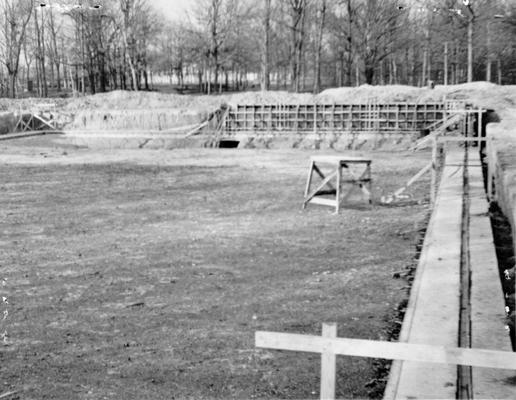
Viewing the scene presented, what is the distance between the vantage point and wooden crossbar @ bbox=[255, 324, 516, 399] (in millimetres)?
3314

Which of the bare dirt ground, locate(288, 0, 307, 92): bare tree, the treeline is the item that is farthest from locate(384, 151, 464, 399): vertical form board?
locate(288, 0, 307, 92): bare tree

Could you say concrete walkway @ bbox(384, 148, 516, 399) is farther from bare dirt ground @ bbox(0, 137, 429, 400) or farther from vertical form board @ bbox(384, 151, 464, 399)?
bare dirt ground @ bbox(0, 137, 429, 400)

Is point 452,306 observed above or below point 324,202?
above

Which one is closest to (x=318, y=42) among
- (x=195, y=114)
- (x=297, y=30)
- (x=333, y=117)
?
(x=297, y=30)

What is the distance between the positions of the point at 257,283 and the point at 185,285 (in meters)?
1.04

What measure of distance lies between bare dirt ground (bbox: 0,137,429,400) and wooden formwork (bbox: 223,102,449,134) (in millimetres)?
18252

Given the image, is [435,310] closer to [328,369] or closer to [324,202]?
[328,369]

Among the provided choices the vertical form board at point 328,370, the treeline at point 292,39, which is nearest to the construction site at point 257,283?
the vertical form board at point 328,370

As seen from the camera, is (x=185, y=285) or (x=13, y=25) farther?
(x=13, y=25)

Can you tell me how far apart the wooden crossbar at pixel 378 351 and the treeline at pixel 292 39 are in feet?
150

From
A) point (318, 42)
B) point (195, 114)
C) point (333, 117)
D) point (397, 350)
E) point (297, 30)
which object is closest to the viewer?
point (397, 350)

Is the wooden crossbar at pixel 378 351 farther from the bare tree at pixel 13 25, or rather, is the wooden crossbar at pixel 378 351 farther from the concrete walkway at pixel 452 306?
the bare tree at pixel 13 25

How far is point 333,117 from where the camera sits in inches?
1551

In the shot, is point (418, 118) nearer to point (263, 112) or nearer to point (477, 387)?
point (263, 112)
